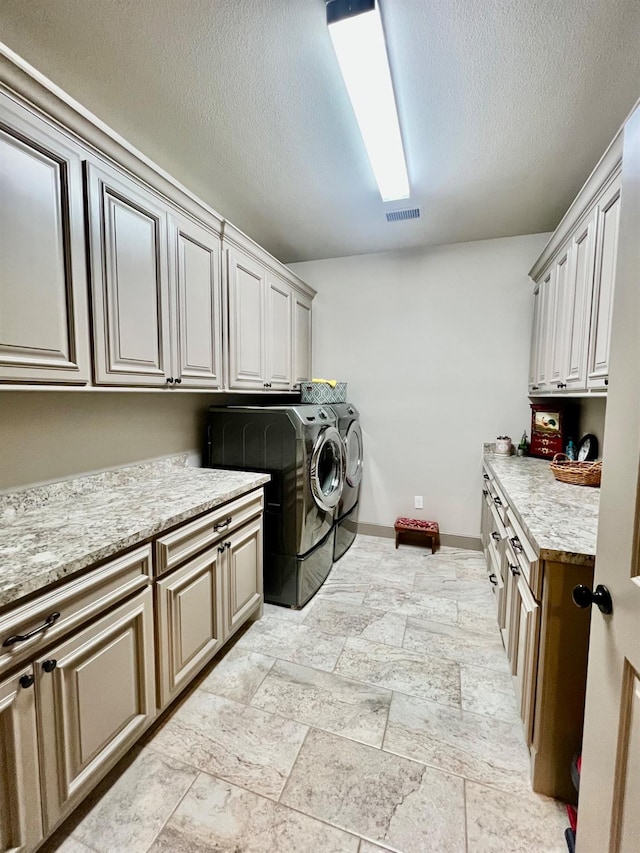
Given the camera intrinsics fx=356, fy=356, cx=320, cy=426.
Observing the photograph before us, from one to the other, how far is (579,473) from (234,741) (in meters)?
2.06

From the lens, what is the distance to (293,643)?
200 centimetres

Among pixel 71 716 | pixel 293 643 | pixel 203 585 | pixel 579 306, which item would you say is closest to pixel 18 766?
pixel 71 716

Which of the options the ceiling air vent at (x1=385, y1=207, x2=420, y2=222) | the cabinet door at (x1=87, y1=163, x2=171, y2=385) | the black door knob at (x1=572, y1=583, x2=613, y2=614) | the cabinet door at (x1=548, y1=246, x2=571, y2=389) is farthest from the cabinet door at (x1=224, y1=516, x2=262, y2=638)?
the ceiling air vent at (x1=385, y1=207, x2=420, y2=222)

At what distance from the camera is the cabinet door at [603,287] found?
1.50m

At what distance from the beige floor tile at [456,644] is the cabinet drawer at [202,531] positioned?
117 centimetres

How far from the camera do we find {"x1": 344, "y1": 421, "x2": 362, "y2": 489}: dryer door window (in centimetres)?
300

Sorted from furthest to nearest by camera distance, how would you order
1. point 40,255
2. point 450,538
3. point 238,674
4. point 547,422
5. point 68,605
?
point 450,538, point 547,422, point 238,674, point 40,255, point 68,605

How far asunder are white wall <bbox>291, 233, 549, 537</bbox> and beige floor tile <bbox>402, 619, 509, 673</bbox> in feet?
4.13

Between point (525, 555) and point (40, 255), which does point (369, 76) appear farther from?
point (525, 555)

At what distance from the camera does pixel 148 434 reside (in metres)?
2.19

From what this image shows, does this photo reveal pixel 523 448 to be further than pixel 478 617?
Yes

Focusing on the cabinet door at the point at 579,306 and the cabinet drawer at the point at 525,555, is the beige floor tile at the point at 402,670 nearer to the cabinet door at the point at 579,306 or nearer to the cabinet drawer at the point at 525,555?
the cabinet drawer at the point at 525,555

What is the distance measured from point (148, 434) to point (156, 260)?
101cm

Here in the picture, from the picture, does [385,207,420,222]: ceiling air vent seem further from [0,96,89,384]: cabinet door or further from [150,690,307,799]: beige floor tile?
[150,690,307,799]: beige floor tile
